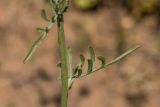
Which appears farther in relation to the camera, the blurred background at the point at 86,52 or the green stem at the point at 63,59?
the blurred background at the point at 86,52

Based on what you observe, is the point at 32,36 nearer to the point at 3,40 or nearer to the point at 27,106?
the point at 3,40

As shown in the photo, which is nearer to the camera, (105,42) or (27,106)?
(27,106)

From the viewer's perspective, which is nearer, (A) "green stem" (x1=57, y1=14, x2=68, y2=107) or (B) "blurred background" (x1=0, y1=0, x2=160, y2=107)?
(A) "green stem" (x1=57, y1=14, x2=68, y2=107)

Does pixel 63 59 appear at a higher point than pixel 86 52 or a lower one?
higher

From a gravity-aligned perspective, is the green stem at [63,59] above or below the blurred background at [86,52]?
above

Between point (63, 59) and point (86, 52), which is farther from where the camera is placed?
point (86, 52)

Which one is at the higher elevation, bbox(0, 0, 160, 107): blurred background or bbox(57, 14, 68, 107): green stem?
bbox(57, 14, 68, 107): green stem

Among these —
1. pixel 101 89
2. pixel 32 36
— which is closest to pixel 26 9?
pixel 32 36

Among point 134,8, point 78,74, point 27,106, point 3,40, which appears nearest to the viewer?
point 78,74
